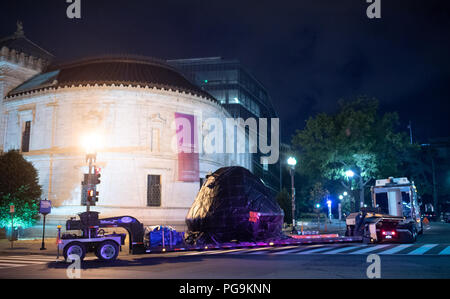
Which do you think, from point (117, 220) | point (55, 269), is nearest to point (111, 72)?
point (117, 220)

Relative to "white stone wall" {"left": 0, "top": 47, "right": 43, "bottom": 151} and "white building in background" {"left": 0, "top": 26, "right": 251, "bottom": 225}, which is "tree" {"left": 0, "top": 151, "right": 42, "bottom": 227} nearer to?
"white building in background" {"left": 0, "top": 26, "right": 251, "bottom": 225}

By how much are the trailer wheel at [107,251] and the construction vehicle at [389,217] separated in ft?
43.6

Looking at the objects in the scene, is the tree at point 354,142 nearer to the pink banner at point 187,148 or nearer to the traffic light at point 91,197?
the pink banner at point 187,148

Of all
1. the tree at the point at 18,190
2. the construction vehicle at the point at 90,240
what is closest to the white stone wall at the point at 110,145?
the tree at the point at 18,190

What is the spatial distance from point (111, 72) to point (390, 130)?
34655 mm

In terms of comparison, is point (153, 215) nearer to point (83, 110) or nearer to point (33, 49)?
point (83, 110)

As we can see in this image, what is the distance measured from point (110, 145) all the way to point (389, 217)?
24005mm

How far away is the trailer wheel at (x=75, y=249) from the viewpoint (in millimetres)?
15641

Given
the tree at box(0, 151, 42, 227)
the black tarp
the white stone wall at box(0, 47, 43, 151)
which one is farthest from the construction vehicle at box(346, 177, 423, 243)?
the white stone wall at box(0, 47, 43, 151)

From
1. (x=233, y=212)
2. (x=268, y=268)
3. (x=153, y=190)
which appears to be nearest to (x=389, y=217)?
(x=233, y=212)

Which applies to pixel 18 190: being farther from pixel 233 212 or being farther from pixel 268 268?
pixel 268 268

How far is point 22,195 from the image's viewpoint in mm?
29438
